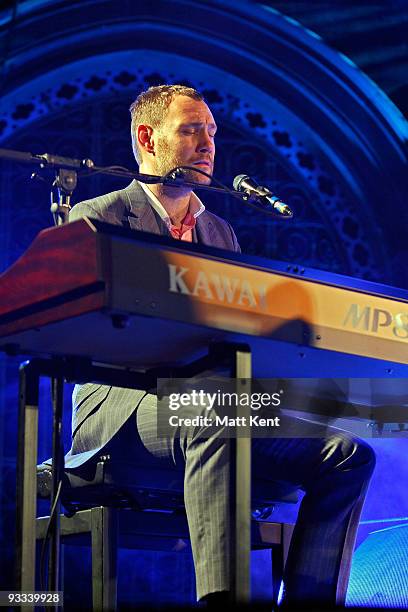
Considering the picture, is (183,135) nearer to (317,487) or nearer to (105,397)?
(105,397)

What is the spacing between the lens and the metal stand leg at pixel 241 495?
5.66ft

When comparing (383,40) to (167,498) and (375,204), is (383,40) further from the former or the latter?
(167,498)

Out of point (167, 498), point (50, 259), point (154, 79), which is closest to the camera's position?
point (50, 259)

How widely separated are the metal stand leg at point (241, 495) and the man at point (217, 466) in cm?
11

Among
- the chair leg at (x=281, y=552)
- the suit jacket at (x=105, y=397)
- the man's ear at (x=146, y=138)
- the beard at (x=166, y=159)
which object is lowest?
the chair leg at (x=281, y=552)

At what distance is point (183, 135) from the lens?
272cm

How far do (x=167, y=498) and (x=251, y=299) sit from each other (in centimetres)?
72

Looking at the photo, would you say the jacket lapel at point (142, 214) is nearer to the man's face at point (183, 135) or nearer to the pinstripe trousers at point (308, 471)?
the man's face at point (183, 135)

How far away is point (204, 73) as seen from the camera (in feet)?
16.0

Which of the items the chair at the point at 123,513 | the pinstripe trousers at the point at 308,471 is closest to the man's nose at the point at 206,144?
the pinstripe trousers at the point at 308,471

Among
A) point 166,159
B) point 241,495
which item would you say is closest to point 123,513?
point 241,495

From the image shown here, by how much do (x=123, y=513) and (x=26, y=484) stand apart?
0.48 meters

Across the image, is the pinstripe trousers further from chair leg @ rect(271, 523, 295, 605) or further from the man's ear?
the man's ear

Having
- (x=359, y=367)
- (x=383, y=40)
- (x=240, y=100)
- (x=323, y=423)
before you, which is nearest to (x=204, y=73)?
(x=240, y=100)
